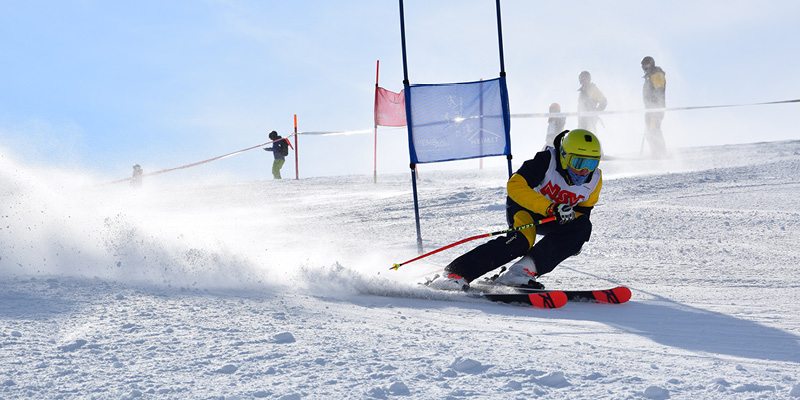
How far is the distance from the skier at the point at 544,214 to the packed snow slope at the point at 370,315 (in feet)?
1.37

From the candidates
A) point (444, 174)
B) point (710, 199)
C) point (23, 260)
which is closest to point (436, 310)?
point (23, 260)

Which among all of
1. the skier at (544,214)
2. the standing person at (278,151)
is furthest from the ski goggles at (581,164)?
the standing person at (278,151)

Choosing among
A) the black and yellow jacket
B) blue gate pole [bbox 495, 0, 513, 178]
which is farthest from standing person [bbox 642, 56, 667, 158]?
the black and yellow jacket

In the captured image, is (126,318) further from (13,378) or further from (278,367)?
(278,367)

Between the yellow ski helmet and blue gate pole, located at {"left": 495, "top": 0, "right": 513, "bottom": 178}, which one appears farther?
blue gate pole, located at {"left": 495, "top": 0, "right": 513, "bottom": 178}

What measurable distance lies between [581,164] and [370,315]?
203 cm

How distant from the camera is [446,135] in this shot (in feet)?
23.0

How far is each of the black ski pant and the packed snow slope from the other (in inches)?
16.7

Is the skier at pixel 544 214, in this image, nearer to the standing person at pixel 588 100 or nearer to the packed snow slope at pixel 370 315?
the packed snow slope at pixel 370 315

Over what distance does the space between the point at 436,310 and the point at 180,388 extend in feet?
6.03

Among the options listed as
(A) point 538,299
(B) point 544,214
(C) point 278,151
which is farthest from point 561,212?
(C) point 278,151

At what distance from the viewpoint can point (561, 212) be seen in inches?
184

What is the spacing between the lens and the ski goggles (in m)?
4.72

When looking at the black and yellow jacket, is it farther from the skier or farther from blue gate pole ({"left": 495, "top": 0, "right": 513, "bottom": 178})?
blue gate pole ({"left": 495, "top": 0, "right": 513, "bottom": 178})
